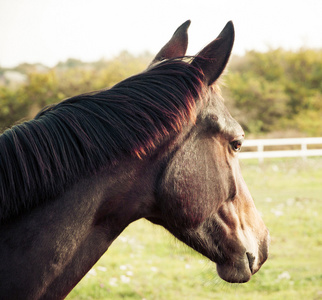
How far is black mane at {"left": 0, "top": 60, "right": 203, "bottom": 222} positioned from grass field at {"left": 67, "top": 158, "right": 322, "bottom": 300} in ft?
2.27

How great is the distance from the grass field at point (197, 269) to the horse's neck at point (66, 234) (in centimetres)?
51

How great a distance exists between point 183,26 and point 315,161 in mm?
15597

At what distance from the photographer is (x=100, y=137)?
163cm

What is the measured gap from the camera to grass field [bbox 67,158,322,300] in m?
4.69

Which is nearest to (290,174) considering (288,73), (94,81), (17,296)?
(17,296)

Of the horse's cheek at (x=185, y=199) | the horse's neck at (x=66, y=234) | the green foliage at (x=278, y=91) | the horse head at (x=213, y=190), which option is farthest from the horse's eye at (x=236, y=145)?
the green foliage at (x=278, y=91)

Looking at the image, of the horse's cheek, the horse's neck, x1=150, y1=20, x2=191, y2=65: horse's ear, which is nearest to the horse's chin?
the horse's cheek

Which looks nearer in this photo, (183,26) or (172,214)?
(172,214)

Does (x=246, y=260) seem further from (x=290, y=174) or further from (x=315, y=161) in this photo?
(x=315, y=161)

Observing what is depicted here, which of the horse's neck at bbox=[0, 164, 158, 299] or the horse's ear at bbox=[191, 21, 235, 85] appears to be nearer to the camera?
the horse's neck at bbox=[0, 164, 158, 299]

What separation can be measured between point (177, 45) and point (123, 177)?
99 centimetres

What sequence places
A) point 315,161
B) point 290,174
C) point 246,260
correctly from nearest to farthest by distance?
point 246,260, point 290,174, point 315,161

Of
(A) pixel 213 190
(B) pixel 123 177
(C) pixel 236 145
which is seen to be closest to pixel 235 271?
(A) pixel 213 190

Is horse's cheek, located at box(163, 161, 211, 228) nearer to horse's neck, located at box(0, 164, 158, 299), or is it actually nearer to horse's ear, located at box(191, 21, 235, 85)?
horse's neck, located at box(0, 164, 158, 299)
